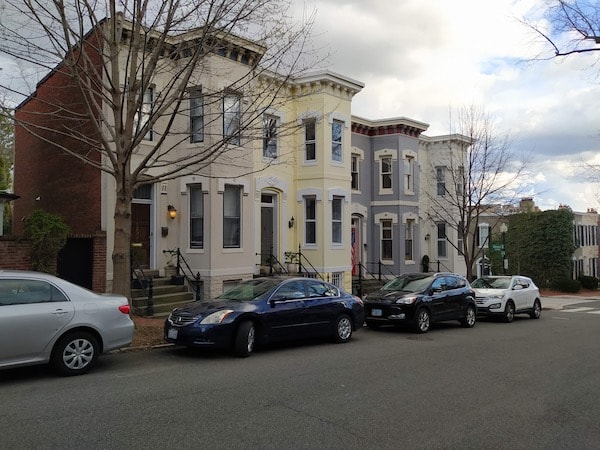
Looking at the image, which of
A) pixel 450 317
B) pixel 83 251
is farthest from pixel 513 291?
pixel 83 251

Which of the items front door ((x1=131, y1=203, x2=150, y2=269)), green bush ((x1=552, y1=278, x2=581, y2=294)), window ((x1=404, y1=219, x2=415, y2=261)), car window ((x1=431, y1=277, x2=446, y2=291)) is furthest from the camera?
green bush ((x1=552, y1=278, x2=581, y2=294))

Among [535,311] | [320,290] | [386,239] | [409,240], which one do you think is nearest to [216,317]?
[320,290]

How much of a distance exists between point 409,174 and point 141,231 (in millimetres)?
15170

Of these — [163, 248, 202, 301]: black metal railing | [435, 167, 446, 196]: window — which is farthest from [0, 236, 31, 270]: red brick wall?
[435, 167, 446, 196]: window

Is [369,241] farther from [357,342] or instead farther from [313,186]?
[357,342]

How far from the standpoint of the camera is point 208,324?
375 inches

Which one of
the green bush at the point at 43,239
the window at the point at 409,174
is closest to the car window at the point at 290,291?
the green bush at the point at 43,239

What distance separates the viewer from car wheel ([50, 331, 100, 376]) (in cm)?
783

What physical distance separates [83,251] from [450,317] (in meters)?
9.86

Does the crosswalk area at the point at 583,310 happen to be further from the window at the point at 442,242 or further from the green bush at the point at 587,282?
the green bush at the point at 587,282

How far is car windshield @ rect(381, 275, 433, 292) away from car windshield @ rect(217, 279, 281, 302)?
4832 mm

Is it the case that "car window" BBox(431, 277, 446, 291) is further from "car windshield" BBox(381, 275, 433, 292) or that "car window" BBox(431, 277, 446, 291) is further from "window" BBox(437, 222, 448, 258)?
"window" BBox(437, 222, 448, 258)

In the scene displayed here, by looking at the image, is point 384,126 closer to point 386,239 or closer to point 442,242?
point 386,239

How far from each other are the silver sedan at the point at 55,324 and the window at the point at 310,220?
42.8ft
